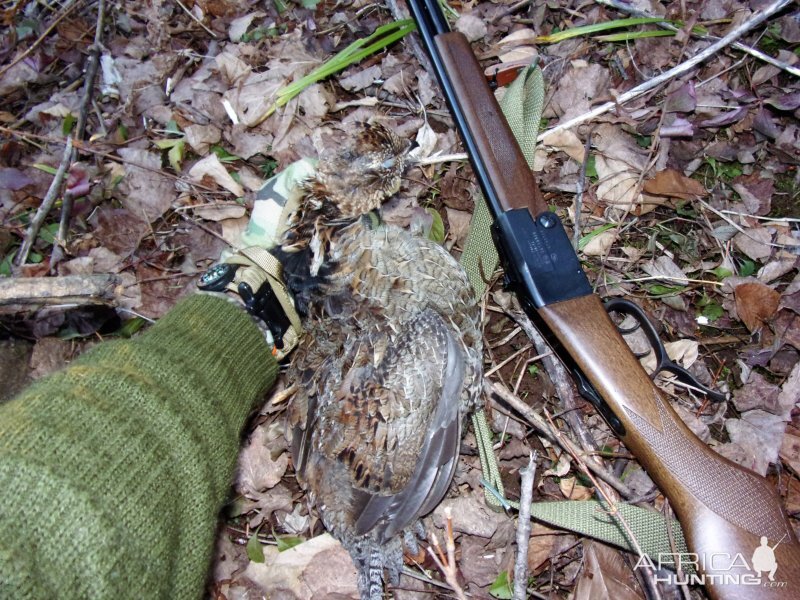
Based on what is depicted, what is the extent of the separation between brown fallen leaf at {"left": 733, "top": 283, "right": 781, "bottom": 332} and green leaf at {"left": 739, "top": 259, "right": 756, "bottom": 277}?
15 cm

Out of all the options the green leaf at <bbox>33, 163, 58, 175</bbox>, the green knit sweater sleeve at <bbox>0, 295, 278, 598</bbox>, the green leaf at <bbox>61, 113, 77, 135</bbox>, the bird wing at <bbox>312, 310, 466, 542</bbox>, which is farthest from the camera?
the green leaf at <bbox>61, 113, 77, 135</bbox>

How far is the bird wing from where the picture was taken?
3621mm

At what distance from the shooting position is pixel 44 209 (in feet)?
16.6

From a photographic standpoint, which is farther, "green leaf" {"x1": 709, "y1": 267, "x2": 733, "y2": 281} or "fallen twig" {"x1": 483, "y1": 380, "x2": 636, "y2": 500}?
"green leaf" {"x1": 709, "y1": 267, "x2": 733, "y2": 281}

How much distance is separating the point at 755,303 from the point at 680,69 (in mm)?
1816

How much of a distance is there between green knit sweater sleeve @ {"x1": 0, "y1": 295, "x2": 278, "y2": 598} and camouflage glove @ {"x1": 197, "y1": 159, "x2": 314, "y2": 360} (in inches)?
28.4

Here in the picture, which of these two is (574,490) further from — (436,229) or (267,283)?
(267,283)

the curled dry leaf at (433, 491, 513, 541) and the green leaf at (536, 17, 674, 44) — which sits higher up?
the green leaf at (536, 17, 674, 44)

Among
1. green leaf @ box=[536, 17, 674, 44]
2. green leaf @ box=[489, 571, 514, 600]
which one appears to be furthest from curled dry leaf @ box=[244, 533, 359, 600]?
green leaf @ box=[536, 17, 674, 44]

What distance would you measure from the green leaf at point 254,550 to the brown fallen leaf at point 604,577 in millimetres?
2090

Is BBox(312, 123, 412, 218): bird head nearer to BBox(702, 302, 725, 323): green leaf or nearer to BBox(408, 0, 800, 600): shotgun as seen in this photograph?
BBox(408, 0, 800, 600): shotgun

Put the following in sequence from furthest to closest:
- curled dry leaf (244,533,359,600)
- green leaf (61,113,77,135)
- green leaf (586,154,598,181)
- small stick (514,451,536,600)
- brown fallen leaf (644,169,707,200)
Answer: green leaf (61,113,77,135), green leaf (586,154,598,181), brown fallen leaf (644,169,707,200), curled dry leaf (244,533,359,600), small stick (514,451,536,600)

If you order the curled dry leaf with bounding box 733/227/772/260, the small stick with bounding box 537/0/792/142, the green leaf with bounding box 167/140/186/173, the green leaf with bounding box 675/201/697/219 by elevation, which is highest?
the green leaf with bounding box 167/140/186/173

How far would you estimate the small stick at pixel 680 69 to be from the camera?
424cm
